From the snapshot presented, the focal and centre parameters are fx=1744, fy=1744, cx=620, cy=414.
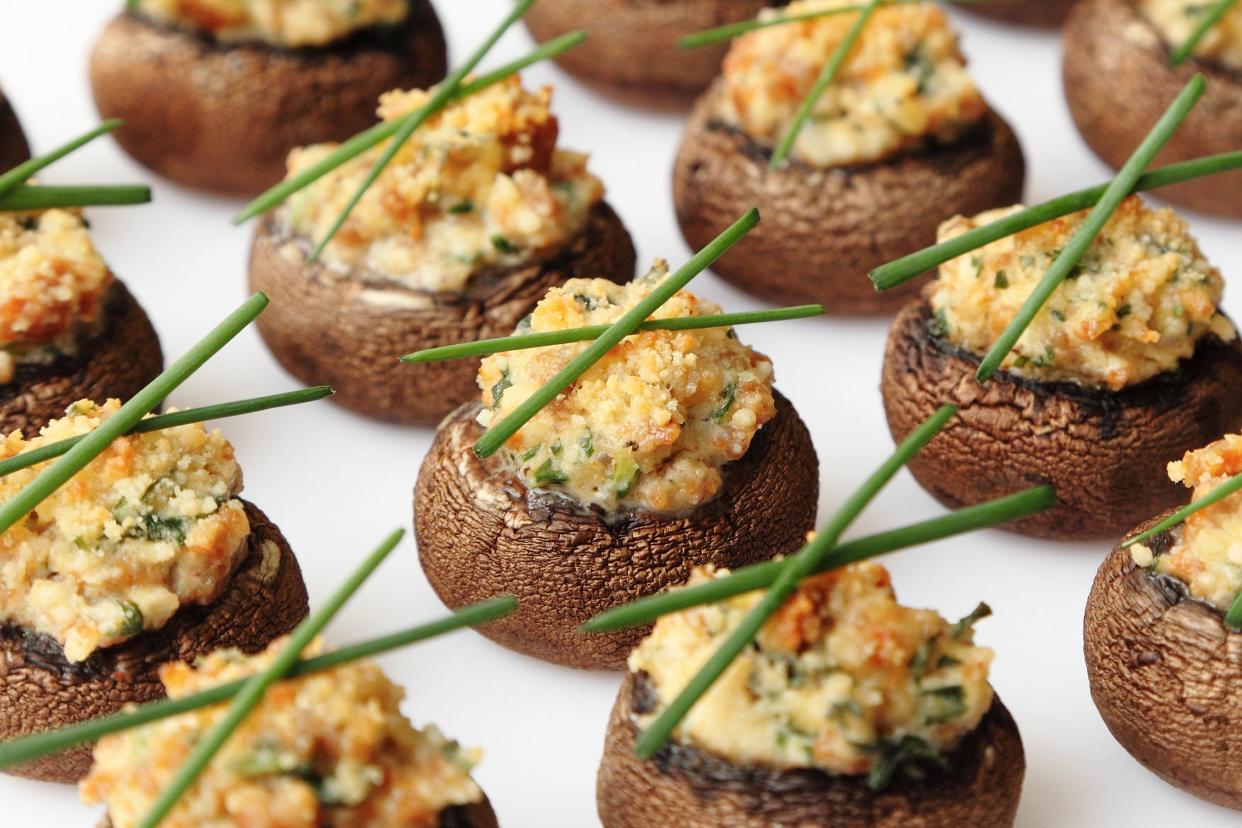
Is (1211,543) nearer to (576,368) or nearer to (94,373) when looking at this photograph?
(576,368)

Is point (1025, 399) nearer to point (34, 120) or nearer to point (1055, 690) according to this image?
point (1055, 690)

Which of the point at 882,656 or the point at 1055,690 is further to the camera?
the point at 1055,690

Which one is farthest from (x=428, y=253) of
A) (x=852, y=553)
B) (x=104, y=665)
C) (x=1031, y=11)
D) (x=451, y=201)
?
(x=1031, y=11)

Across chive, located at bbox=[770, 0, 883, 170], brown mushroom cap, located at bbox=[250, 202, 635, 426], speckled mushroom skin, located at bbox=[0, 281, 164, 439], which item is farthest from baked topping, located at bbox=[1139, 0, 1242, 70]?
speckled mushroom skin, located at bbox=[0, 281, 164, 439]

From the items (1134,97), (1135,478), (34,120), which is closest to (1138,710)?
(1135,478)

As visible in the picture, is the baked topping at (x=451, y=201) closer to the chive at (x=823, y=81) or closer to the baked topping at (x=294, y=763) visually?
the chive at (x=823, y=81)

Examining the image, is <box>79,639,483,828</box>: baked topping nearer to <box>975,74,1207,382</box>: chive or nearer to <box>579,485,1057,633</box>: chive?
<box>579,485,1057,633</box>: chive
